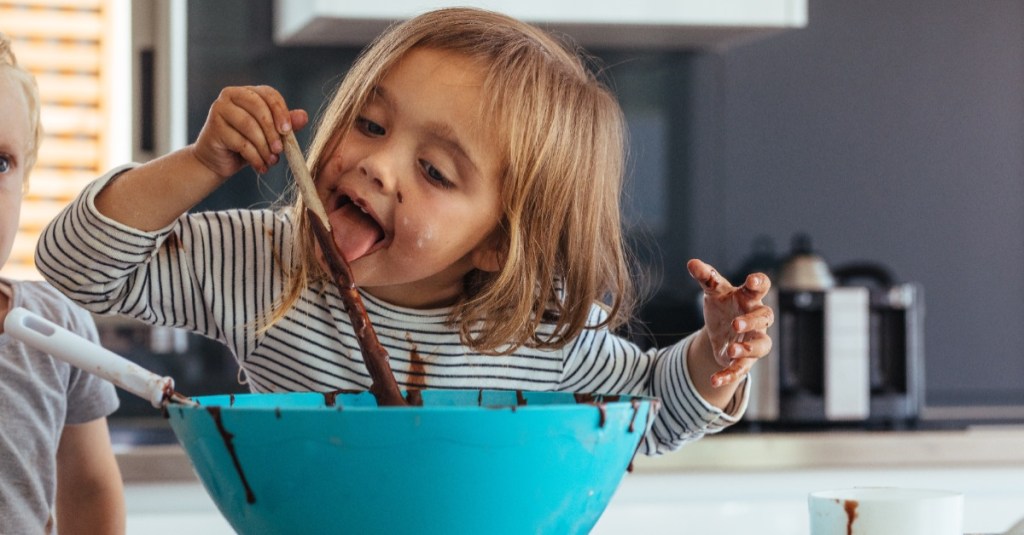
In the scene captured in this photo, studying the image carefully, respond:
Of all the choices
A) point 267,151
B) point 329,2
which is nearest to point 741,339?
point 267,151

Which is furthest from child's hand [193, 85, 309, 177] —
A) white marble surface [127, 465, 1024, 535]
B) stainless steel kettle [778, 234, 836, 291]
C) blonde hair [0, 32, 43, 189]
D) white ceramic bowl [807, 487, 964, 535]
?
stainless steel kettle [778, 234, 836, 291]

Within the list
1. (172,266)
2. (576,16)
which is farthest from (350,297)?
(576,16)

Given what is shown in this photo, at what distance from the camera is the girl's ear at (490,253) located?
1.10 meters

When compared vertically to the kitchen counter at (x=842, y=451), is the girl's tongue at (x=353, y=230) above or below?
above

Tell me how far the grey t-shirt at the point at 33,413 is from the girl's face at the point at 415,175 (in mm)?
295

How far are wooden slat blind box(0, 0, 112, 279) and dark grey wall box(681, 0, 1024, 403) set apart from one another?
1283 mm

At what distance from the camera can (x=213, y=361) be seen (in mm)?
2367

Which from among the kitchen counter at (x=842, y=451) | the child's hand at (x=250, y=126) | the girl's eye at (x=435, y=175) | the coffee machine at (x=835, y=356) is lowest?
the kitchen counter at (x=842, y=451)

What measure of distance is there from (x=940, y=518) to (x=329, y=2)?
5.74ft

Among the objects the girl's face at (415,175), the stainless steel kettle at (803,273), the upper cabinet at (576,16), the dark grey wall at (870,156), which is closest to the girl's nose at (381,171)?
the girl's face at (415,175)

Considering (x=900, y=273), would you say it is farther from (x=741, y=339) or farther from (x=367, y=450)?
(x=367, y=450)

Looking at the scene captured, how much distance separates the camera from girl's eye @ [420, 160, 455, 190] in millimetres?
979

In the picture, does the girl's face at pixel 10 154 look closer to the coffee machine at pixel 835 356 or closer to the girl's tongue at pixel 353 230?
the girl's tongue at pixel 353 230

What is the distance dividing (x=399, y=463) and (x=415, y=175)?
0.42m
